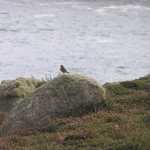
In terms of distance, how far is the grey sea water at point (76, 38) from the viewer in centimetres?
4300

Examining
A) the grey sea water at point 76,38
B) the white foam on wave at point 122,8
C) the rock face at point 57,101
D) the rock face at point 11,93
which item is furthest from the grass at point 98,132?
the white foam on wave at point 122,8

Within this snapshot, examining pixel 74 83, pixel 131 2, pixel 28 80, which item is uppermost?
pixel 74 83

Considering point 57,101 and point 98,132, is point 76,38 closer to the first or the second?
point 57,101

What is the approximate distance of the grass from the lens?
11812 millimetres

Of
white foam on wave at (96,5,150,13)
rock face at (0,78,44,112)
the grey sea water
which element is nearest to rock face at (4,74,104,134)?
rock face at (0,78,44,112)

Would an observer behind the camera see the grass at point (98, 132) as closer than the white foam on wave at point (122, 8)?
Yes

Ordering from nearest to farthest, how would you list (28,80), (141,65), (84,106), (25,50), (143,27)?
1. (84,106)
2. (28,80)
3. (141,65)
4. (25,50)
5. (143,27)

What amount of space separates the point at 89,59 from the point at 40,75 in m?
6.90

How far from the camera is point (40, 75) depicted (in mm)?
40156

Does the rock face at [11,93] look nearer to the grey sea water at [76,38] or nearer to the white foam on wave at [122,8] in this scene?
the grey sea water at [76,38]

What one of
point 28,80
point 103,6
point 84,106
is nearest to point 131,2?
point 103,6

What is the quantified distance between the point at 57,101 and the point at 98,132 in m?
2.54

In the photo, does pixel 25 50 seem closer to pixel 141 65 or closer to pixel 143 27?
pixel 141 65

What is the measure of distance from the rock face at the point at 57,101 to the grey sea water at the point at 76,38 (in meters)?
23.1
